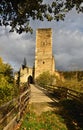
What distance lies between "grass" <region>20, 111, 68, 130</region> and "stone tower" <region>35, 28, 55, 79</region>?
60688 mm

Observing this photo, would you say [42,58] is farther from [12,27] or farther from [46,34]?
[12,27]

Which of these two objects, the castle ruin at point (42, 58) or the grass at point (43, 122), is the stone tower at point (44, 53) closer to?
the castle ruin at point (42, 58)

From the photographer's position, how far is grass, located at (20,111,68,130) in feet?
47.8

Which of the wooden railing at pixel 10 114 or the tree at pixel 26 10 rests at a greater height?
the tree at pixel 26 10

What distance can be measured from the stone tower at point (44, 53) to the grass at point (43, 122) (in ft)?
199

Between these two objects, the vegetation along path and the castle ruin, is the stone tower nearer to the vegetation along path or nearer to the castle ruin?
the castle ruin

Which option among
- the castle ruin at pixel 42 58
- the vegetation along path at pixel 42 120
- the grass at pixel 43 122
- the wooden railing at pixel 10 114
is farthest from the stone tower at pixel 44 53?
the wooden railing at pixel 10 114

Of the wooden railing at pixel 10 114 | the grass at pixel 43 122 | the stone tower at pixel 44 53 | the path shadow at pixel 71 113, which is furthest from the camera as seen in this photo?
the stone tower at pixel 44 53

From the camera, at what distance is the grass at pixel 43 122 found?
14.6 m

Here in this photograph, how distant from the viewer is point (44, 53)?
8112cm

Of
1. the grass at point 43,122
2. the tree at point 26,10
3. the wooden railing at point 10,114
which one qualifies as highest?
the tree at point 26,10

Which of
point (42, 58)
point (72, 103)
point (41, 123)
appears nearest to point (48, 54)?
point (42, 58)

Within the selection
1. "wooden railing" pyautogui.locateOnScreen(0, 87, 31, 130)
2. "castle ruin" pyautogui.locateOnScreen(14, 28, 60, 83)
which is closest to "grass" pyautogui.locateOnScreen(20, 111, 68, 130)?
"wooden railing" pyautogui.locateOnScreen(0, 87, 31, 130)

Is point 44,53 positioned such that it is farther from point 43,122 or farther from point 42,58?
point 43,122
